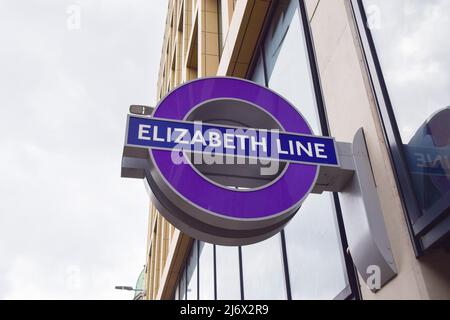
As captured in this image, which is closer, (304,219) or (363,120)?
(363,120)

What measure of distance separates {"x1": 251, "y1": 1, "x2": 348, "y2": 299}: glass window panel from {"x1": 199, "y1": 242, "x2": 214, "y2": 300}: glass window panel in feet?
16.5

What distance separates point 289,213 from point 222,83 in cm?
133

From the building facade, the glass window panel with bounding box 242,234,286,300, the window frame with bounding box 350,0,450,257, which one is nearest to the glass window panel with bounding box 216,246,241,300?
the glass window panel with bounding box 242,234,286,300

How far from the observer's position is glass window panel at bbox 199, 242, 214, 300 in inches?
423

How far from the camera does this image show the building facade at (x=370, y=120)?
331cm

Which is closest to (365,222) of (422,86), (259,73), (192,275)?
(422,86)

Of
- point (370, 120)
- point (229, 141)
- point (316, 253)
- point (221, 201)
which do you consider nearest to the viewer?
point (221, 201)

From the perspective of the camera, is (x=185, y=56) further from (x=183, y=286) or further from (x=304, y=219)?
(x=304, y=219)

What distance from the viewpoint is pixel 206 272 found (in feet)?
37.2

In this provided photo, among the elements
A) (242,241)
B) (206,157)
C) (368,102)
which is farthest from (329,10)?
(242,241)

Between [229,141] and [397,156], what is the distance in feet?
4.15

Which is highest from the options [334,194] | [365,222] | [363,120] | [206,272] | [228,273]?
[206,272]

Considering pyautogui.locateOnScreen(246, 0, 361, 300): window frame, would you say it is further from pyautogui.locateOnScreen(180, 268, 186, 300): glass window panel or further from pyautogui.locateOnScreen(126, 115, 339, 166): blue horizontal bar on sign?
pyautogui.locateOnScreen(180, 268, 186, 300): glass window panel
